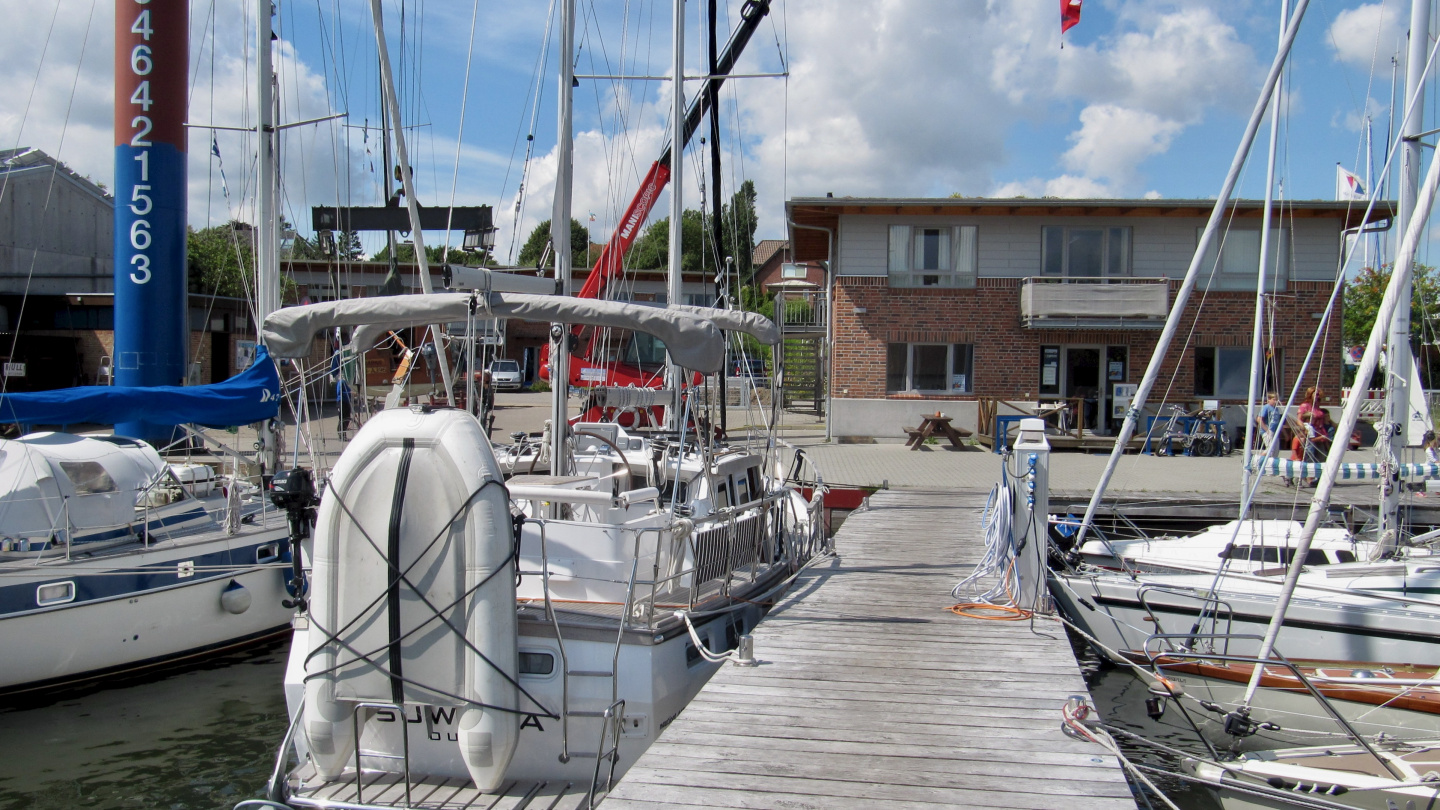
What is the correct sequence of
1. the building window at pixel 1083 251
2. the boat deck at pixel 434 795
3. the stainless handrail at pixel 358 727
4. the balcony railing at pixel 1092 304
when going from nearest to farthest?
1. the stainless handrail at pixel 358 727
2. the boat deck at pixel 434 795
3. the balcony railing at pixel 1092 304
4. the building window at pixel 1083 251

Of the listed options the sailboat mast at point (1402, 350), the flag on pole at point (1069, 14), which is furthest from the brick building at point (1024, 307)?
the sailboat mast at point (1402, 350)

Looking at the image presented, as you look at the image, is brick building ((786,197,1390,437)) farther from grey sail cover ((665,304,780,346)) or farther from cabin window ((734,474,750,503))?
grey sail cover ((665,304,780,346))

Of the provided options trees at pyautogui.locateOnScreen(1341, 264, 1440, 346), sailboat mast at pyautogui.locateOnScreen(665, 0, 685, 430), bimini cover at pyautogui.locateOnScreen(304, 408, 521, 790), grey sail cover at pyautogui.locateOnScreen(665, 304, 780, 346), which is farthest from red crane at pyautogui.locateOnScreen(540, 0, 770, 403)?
trees at pyautogui.locateOnScreen(1341, 264, 1440, 346)

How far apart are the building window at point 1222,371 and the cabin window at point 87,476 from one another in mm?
23416

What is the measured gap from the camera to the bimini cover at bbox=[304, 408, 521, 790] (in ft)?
18.3

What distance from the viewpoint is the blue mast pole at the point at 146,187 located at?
45.2ft

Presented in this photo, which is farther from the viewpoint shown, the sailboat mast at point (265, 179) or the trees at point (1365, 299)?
the trees at point (1365, 299)

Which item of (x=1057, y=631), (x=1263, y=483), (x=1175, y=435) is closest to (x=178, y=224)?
(x=1057, y=631)

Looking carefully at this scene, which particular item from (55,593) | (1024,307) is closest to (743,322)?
(55,593)

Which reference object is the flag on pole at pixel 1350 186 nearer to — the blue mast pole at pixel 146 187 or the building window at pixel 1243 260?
the building window at pixel 1243 260

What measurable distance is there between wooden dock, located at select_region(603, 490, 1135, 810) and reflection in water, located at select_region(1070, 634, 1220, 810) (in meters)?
1.37

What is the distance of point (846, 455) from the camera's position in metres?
21.6

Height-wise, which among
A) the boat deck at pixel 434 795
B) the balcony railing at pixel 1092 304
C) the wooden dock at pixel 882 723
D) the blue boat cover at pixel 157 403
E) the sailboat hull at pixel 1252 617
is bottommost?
the boat deck at pixel 434 795

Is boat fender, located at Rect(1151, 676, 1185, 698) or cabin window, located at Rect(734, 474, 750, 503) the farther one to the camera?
cabin window, located at Rect(734, 474, 750, 503)
